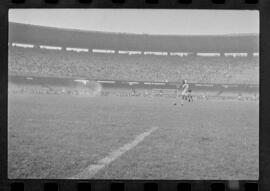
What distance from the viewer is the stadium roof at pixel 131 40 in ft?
81.5

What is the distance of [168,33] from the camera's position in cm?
2647

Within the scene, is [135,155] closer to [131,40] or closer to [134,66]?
[131,40]

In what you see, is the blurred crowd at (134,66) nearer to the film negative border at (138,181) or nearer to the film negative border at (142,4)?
the film negative border at (138,181)

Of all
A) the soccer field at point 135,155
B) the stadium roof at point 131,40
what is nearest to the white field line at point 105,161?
the soccer field at point 135,155

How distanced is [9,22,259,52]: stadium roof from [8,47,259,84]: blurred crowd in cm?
74

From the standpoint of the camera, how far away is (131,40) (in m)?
25.7

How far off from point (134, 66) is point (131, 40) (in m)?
2.09

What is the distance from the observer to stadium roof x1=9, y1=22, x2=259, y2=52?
24.8 metres

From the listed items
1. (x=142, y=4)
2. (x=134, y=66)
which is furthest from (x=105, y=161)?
(x=134, y=66)

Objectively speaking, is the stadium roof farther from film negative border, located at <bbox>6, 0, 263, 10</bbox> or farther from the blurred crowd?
film negative border, located at <bbox>6, 0, 263, 10</bbox>

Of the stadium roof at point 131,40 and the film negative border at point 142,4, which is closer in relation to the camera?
the film negative border at point 142,4

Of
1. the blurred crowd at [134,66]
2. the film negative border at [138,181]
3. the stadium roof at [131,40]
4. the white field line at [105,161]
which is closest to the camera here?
the film negative border at [138,181]

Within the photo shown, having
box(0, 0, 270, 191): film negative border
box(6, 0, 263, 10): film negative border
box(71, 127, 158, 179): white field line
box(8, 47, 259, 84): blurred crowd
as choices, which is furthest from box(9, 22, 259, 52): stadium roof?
box(6, 0, 263, 10): film negative border

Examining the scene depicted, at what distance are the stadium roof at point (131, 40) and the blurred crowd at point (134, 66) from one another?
74 cm
